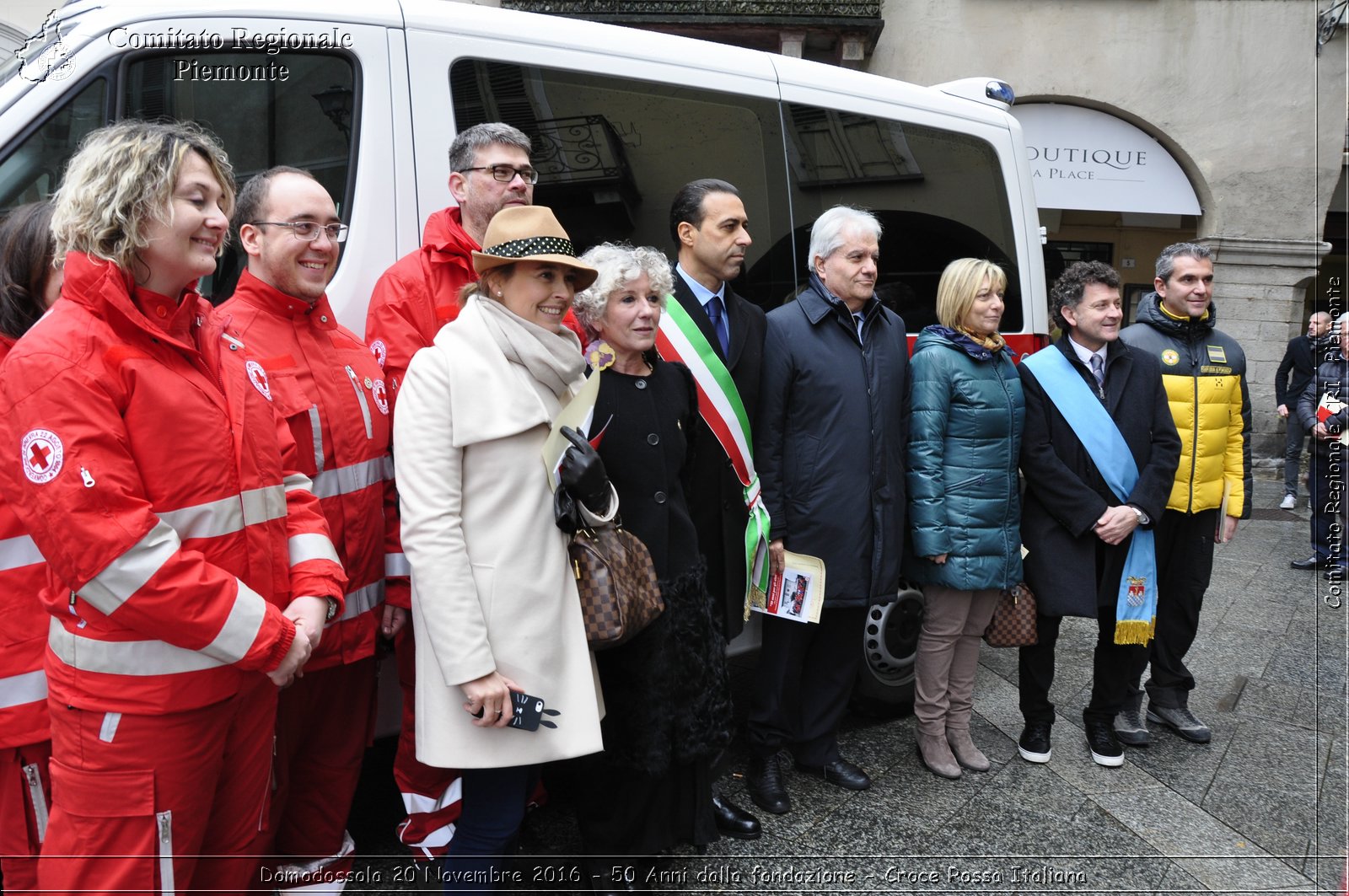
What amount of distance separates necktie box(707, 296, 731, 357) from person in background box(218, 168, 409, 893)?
118 centimetres

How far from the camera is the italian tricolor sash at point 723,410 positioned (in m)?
3.25

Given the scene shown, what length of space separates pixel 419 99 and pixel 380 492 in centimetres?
127

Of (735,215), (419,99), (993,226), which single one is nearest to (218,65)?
(419,99)

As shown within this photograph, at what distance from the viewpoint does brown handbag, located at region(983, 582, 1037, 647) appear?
3785 mm

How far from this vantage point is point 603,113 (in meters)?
3.39

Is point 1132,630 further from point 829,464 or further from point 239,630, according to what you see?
point 239,630

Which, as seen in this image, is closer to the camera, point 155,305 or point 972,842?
point 155,305

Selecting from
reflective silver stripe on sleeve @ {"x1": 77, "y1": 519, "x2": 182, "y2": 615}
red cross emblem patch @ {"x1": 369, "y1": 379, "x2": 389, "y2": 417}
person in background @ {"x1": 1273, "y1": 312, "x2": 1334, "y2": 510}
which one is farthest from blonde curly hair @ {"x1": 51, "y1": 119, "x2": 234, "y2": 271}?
person in background @ {"x1": 1273, "y1": 312, "x2": 1334, "y2": 510}

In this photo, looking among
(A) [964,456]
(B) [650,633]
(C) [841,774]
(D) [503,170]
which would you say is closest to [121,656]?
(B) [650,633]

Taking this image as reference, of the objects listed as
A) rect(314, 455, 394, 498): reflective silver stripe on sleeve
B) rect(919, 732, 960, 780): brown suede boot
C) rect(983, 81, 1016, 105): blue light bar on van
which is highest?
rect(983, 81, 1016, 105): blue light bar on van

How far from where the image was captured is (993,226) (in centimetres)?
466

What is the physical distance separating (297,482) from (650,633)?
3.28 ft

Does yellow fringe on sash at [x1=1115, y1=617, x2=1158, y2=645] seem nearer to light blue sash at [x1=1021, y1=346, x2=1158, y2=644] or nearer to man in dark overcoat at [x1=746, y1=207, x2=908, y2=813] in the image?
light blue sash at [x1=1021, y1=346, x2=1158, y2=644]

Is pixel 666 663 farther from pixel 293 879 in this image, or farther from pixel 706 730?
pixel 293 879
